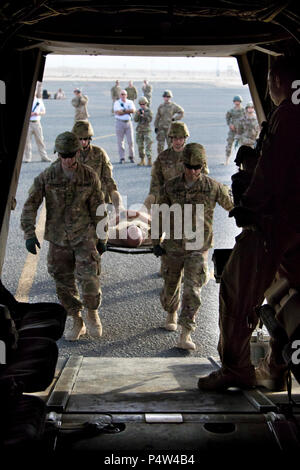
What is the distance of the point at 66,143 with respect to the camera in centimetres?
642

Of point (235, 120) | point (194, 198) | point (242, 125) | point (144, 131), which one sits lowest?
point (194, 198)

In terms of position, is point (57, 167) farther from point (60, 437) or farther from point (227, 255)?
point (60, 437)

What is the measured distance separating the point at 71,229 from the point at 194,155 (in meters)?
1.44

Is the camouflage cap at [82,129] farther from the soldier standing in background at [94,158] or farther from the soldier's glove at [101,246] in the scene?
the soldier's glove at [101,246]

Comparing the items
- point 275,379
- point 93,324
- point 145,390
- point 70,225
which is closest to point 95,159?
point 70,225

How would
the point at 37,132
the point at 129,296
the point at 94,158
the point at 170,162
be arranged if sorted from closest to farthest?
1. the point at 129,296
2. the point at 170,162
3. the point at 94,158
4. the point at 37,132

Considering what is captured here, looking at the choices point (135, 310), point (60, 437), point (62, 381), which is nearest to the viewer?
point (60, 437)

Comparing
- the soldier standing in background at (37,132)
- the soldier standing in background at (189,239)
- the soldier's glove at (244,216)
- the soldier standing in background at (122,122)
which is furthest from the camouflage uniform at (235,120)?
the soldier's glove at (244,216)

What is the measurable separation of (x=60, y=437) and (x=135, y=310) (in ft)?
14.6

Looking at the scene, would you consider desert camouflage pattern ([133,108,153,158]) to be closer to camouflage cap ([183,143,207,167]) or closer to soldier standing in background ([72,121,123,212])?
soldier standing in background ([72,121,123,212])

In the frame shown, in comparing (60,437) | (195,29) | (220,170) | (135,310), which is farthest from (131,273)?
(220,170)

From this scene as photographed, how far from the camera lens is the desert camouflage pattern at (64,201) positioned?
21.9 ft

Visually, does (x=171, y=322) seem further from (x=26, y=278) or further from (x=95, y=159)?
(x=95, y=159)
